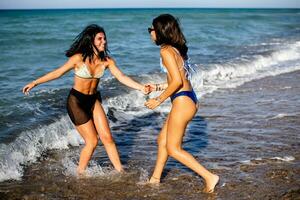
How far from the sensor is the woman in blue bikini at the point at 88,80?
5.56 m

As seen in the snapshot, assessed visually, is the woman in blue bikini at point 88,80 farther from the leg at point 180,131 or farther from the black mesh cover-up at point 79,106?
the leg at point 180,131

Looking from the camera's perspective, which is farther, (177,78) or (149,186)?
(149,186)

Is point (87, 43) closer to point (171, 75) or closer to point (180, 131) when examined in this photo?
point (171, 75)

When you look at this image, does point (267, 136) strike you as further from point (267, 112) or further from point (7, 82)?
point (7, 82)

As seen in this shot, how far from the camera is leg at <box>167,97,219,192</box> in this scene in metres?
5.02

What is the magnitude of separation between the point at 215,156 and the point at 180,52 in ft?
7.60

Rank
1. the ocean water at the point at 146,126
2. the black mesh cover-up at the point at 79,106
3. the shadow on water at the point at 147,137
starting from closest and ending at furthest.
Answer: the black mesh cover-up at the point at 79,106 → the ocean water at the point at 146,126 → the shadow on water at the point at 147,137

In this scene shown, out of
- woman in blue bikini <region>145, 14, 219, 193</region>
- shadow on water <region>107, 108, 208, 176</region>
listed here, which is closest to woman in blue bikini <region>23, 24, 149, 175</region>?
woman in blue bikini <region>145, 14, 219, 193</region>

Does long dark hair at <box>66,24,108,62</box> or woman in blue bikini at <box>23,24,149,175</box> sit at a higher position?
long dark hair at <box>66,24,108,62</box>

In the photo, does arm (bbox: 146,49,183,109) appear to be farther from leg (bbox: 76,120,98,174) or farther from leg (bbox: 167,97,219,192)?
leg (bbox: 76,120,98,174)

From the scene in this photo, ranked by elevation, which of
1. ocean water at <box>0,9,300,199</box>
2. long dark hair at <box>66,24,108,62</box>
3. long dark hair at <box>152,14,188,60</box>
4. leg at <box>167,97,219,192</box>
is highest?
long dark hair at <box>152,14,188,60</box>

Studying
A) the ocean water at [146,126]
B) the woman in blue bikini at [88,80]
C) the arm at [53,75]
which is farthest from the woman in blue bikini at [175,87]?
the arm at [53,75]

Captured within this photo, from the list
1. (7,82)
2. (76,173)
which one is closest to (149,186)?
(76,173)

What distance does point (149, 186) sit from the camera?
559 cm
